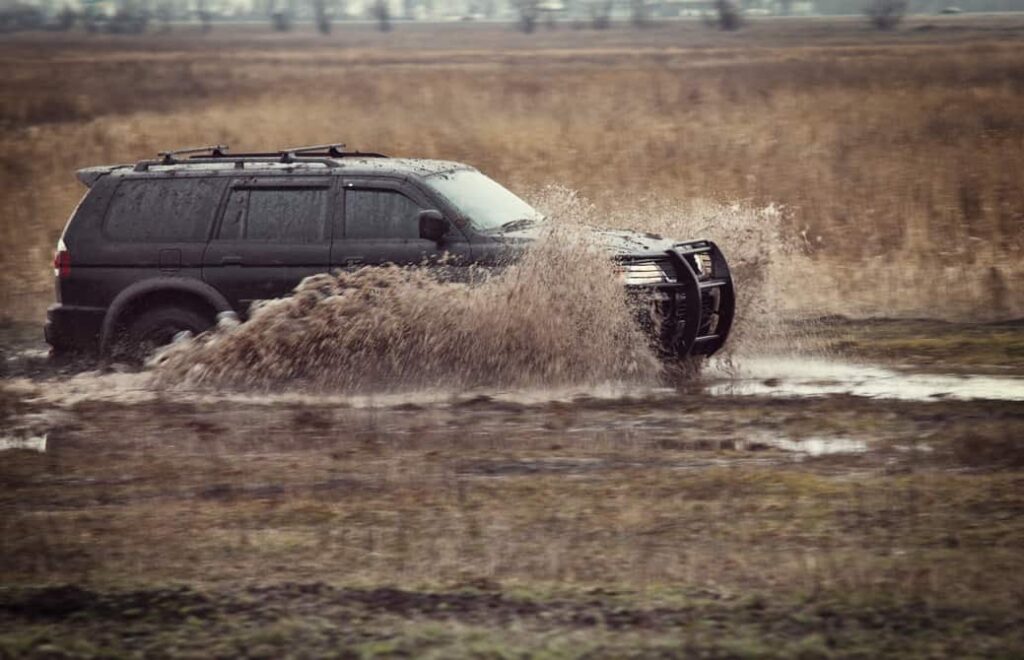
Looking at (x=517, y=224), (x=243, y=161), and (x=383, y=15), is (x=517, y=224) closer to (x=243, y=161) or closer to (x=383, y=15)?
(x=243, y=161)

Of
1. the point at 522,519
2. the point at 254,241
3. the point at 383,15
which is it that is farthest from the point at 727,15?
the point at 522,519

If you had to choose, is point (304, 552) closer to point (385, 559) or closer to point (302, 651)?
point (385, 559)

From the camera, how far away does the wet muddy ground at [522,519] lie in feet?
19.9

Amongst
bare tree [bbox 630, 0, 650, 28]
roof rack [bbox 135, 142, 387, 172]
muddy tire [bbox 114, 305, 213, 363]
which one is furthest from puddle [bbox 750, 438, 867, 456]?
bare tree [bbox 630, 0, 650, 28]

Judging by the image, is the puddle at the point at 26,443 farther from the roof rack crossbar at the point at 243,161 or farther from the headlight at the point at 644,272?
the headlight at the point at 644,272

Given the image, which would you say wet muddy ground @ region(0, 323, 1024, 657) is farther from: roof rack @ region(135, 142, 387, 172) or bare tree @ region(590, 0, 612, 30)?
bare tree @ region(590, 0, 612, 30)

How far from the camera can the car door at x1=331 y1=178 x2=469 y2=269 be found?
11.6 meters

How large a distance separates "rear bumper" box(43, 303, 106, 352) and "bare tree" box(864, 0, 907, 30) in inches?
2950

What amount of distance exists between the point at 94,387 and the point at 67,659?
6.20 metres

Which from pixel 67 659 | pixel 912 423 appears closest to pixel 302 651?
pixel 67 659

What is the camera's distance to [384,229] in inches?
461

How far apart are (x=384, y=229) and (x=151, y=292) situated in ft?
5.44

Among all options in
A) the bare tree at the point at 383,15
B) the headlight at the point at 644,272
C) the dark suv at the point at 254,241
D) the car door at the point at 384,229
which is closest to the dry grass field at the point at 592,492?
the dark suv at the point at 254,241

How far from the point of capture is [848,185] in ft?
78.6
